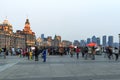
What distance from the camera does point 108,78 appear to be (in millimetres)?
16203

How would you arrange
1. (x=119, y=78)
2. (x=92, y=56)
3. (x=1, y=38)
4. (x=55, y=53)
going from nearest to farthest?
(x=119, y=78) → (x=92, y=56) → (x=55, y=53) → (x=1, y=38)

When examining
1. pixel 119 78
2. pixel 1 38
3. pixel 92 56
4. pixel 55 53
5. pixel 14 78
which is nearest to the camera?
pixel 119 78

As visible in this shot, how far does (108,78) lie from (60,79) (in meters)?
2.15

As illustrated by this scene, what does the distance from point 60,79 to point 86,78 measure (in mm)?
1188

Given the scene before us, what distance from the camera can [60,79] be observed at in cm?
1623

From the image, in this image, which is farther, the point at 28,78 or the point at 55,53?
the point at 55,53

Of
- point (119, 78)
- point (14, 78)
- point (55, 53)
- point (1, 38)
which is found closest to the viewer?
point (119, 78)

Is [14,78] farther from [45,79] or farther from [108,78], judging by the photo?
[108,78]

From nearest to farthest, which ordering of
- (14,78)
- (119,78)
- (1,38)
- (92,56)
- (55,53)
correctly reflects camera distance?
(119,78)
(14,78)
(92,56)
(55,53)
(1,38)

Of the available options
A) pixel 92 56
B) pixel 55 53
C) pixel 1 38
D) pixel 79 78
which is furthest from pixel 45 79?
pixel 1 38

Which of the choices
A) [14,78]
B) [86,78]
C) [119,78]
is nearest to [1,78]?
[14,78]

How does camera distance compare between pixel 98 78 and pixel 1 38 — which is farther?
pixel 1 38

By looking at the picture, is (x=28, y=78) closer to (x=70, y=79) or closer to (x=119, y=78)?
(x=70, y=79)

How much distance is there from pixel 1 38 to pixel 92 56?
527 ft
